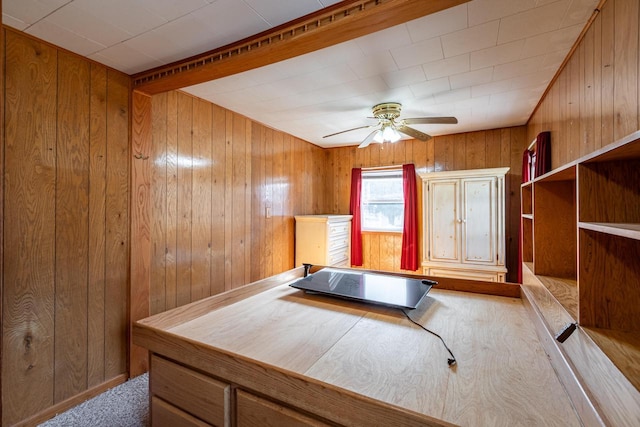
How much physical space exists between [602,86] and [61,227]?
10.3 ft

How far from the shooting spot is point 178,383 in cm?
108

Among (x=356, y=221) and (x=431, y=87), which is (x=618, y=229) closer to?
(x=431, y=87)

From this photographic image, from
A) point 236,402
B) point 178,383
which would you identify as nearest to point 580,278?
point 236,402

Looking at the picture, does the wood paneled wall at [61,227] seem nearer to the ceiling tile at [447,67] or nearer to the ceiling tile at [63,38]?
the ceiling tile at [63,38]

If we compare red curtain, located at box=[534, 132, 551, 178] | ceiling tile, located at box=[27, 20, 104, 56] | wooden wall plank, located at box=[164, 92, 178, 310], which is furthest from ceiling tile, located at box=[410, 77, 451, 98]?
ceiling tile, located at box=[27, 20, 104, 56]

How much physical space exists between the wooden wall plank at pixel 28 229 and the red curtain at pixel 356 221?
135 inches

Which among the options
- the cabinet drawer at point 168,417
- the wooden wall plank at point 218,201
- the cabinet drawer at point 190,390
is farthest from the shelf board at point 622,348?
the wooden wall plank at point 218,201

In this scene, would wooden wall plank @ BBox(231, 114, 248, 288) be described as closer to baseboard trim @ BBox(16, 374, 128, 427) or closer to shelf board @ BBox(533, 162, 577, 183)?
baseboard trim @ BBox(16, 374, 128, 427)

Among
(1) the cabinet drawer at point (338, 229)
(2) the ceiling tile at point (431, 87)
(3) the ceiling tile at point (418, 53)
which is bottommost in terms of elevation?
(1) the cabinet drawer at point (338, 229)

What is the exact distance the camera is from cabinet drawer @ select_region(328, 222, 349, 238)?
3.80 meters

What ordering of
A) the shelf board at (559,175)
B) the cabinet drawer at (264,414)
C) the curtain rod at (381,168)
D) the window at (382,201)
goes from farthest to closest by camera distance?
the window at (382,201) < the curtain rod at (381,168) < the shelf board at (559,175) < the cabinet drawer at (264,414)

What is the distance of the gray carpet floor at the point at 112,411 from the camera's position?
1.67 metres

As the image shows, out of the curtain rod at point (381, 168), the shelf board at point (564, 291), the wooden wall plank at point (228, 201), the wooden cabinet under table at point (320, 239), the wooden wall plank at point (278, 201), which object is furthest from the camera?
the curtain rod at point (381, 168)

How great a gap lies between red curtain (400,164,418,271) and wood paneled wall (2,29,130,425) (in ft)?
10.6
